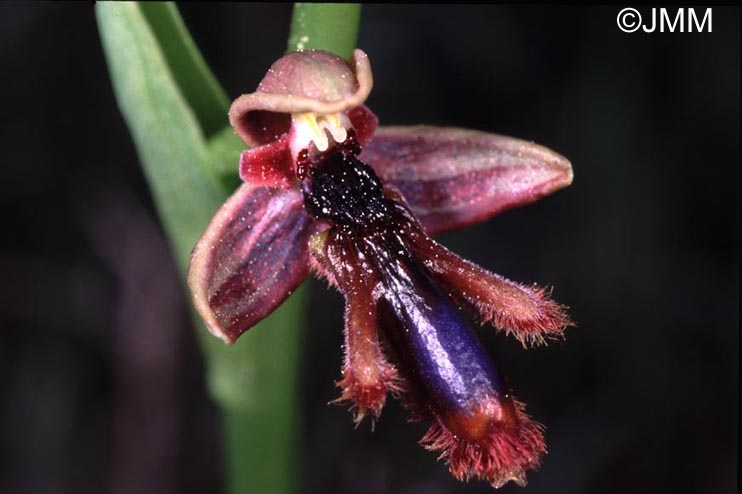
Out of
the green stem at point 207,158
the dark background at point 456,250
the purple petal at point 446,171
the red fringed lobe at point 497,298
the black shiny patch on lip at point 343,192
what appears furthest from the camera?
the dark background at point 456,250

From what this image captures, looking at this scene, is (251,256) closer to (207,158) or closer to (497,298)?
(207,158)

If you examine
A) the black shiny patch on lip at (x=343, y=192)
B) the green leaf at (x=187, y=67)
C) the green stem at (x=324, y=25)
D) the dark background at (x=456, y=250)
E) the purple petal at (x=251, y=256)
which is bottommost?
the dark background at (x=456, y=250)

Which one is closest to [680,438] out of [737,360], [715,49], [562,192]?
[737,360]

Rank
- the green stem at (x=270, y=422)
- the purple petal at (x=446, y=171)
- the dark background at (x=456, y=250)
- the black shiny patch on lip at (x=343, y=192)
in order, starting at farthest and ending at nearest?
the dark background at (x=456, y=250), the green stem at (x=270, y=422), the purple petal at (x=446, y=171), the black shiny patch on lip at (x=343, y=192)

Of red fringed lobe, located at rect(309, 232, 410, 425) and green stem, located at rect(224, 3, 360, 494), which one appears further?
green stem, located at rect(224, 3, 360, 494)

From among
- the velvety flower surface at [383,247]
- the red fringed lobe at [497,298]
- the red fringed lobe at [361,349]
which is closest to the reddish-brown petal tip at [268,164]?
the velvety flower surface at [383,247]

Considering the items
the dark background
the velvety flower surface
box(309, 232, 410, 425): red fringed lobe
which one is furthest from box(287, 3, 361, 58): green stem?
the dark background

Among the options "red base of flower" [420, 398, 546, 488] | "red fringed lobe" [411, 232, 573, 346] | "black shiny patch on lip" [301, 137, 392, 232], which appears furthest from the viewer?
"black shiny patch on lip" [301, 137, 392, 232]

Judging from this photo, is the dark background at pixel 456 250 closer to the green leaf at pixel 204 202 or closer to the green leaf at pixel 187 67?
the green leaf at pixel 204 202

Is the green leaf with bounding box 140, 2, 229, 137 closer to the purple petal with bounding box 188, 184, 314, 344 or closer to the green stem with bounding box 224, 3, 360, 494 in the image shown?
the purple petal with bounding box 188, 184, 314, 344
